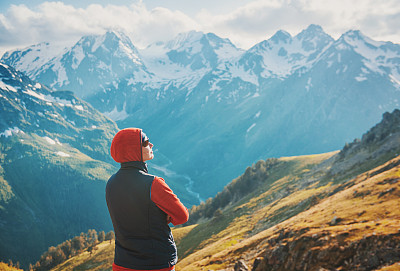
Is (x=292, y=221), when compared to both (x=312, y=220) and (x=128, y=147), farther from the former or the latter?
(x=128, y=147)

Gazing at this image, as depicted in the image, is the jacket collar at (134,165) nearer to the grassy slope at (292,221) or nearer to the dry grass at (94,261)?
the grassy slope at (292,221)

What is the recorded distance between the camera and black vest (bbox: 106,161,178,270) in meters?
5.86

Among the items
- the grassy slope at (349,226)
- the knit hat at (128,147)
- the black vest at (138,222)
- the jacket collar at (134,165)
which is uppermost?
the knit hat at (128,147)

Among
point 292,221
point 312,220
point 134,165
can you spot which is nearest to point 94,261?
point 292,221

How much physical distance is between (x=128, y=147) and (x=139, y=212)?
4.86 feet

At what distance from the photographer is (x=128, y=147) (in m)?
6.28

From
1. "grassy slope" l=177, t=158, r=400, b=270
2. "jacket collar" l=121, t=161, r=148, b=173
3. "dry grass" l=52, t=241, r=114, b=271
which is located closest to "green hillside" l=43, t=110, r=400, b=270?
"grassy slope" l=177, t=158, r=400, b=270

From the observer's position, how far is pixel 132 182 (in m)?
5.94

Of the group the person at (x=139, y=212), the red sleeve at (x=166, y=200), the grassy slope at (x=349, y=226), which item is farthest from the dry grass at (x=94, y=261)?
the red sleeve at (x=166, y=200)

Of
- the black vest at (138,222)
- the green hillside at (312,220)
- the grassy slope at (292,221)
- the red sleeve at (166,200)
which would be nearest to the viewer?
the red sleeve at (166,200)

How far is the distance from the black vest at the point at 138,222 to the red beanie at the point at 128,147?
0.20m

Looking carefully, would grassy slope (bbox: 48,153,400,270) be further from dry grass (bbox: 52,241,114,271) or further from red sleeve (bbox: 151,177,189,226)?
red sleeve (bbox: 151,177,189,226)

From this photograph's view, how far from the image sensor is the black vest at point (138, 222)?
586 cm

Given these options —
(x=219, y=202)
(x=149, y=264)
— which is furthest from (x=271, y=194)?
(x=149, y=264)
